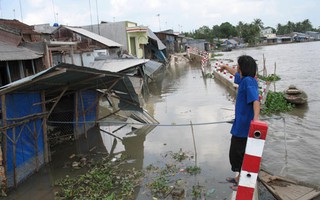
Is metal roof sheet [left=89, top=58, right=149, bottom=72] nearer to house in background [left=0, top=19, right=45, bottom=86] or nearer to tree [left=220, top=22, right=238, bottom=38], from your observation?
house in background [left=0, top=19, right=45, bottom=86]

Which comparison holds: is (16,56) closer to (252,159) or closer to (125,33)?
(252,159)

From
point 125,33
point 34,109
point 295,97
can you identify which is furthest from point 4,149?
point 125,33

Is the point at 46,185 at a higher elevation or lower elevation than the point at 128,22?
lower

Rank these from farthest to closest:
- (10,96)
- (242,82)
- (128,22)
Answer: (128,22), (10,96), (242,82)

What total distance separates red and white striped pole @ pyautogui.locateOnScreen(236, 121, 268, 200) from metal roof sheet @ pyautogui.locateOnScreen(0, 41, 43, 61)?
10.0 meters

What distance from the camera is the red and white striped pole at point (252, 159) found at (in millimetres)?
3043

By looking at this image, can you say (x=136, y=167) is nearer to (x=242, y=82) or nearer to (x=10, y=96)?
(x=10, y=96)

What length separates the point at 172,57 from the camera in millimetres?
52406

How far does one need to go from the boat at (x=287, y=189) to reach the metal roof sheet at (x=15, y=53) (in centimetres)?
965

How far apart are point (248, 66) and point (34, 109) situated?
216 inches

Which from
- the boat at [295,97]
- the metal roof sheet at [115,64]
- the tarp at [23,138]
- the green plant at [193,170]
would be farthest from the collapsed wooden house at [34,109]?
the metal roof sheet at [115,64]

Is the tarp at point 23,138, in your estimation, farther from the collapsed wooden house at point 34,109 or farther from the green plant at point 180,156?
the green plant at point 180,156

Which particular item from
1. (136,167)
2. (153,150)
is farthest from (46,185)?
(153,150)

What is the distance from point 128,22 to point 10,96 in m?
28.6
